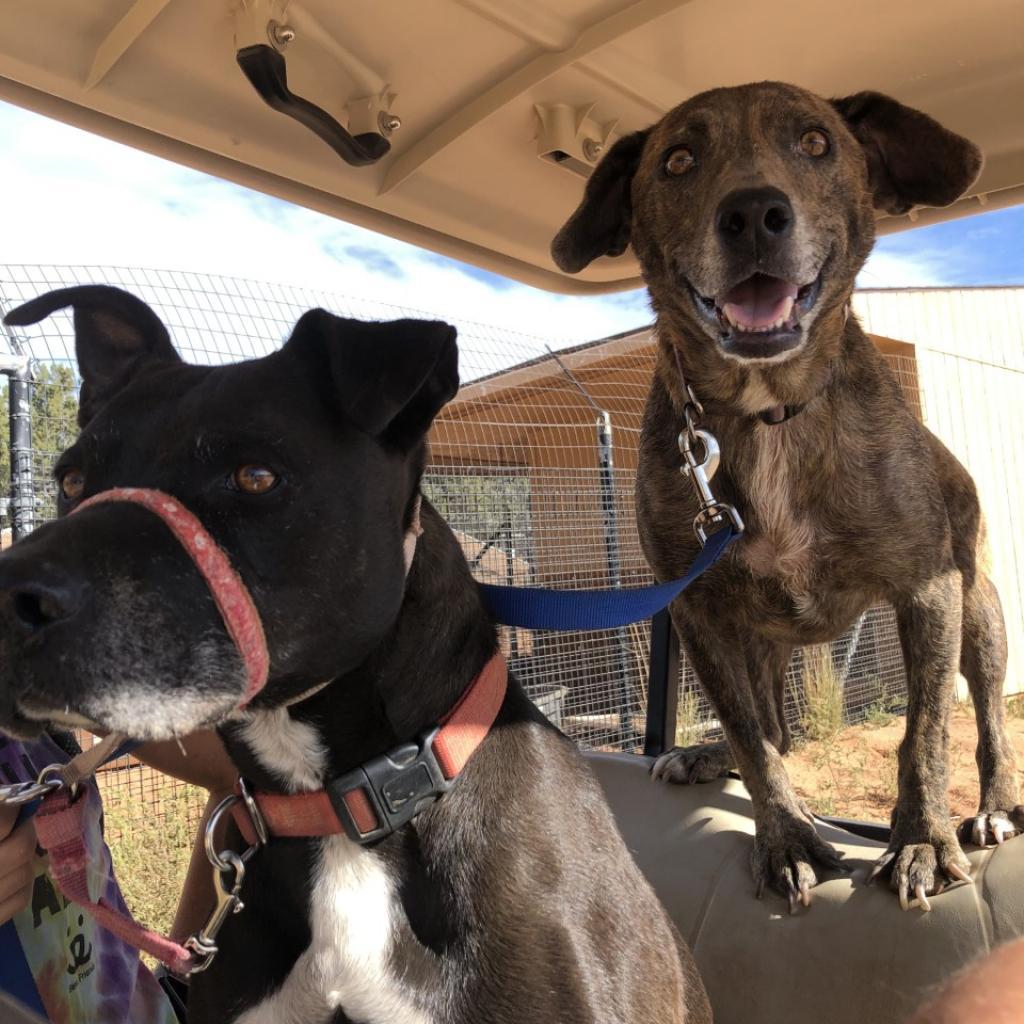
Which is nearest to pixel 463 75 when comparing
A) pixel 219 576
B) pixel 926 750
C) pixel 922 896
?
pixel 219 576

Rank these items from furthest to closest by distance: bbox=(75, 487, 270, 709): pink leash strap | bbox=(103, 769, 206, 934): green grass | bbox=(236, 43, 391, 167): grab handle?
bbox=(103, 769, 206, 934): green grass, bbox=(236, 43, 391, 167): grab handle, bbox=(75, 487, 270, 709): pink leash strap

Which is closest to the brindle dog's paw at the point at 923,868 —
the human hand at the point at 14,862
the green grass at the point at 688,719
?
the human hand at the point at 14,862

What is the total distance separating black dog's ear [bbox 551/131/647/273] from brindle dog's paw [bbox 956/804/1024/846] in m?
1.63

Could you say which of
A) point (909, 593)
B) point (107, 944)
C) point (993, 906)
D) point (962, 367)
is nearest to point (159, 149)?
point (107, 944)

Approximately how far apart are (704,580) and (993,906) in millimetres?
982

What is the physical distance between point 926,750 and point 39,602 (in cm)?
197

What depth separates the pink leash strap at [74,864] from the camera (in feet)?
4.92

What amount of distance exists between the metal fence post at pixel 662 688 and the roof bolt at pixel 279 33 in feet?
6.62

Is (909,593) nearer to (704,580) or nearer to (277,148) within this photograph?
(704,580)

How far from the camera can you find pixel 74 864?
59.4 inches

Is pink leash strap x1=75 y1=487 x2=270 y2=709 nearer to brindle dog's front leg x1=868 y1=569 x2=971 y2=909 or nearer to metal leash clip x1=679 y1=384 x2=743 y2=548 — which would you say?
metal leash clip x1=679 y1=384 x2=743 y2=548

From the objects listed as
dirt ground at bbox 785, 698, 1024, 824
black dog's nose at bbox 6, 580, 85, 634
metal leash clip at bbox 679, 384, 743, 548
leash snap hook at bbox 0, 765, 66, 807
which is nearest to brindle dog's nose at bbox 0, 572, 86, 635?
black dog's nose at bbox 6, 580, 85, 634

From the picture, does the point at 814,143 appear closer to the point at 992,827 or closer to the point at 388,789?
the point at 992,827

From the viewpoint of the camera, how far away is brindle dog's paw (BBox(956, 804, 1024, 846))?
7.28ft
